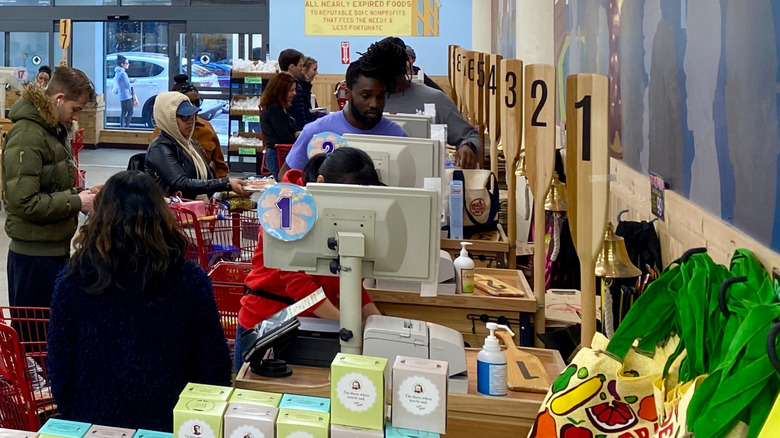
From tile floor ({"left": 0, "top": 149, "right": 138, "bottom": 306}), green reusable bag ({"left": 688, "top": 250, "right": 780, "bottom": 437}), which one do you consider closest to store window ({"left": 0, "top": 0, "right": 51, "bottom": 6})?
tile floor ({"left": 0, "top": 149, "right": 138, "bottom": 306})

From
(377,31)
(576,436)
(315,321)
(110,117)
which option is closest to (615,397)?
(576,436)

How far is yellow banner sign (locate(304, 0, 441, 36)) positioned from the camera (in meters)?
14.4

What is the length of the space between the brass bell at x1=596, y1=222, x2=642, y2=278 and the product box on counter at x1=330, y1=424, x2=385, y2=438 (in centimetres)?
110

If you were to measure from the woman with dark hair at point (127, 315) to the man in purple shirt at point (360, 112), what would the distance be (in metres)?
1.73

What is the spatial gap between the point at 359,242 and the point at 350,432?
2.28ft

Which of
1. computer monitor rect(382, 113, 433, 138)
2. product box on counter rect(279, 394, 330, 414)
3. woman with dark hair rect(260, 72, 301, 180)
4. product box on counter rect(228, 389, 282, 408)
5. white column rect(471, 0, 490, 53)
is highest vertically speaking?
white column rect(471, 0, 490, 53)

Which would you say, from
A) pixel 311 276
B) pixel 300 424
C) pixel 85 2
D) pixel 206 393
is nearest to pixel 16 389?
pixel 311 276

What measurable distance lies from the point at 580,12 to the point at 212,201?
9.12ft

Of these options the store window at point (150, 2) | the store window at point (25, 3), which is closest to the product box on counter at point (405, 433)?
the store window at point (150, 2)

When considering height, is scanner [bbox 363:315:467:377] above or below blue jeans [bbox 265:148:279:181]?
below

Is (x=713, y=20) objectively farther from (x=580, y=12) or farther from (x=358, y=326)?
(x=580, y=12)

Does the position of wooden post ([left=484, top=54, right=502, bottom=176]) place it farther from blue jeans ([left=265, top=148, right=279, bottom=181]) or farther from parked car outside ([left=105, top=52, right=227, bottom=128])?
parked car outside ([left=105, top=52, right=227, bottom=128])

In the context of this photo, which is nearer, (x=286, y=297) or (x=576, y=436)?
(x=576, y=436)

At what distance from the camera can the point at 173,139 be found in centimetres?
532
